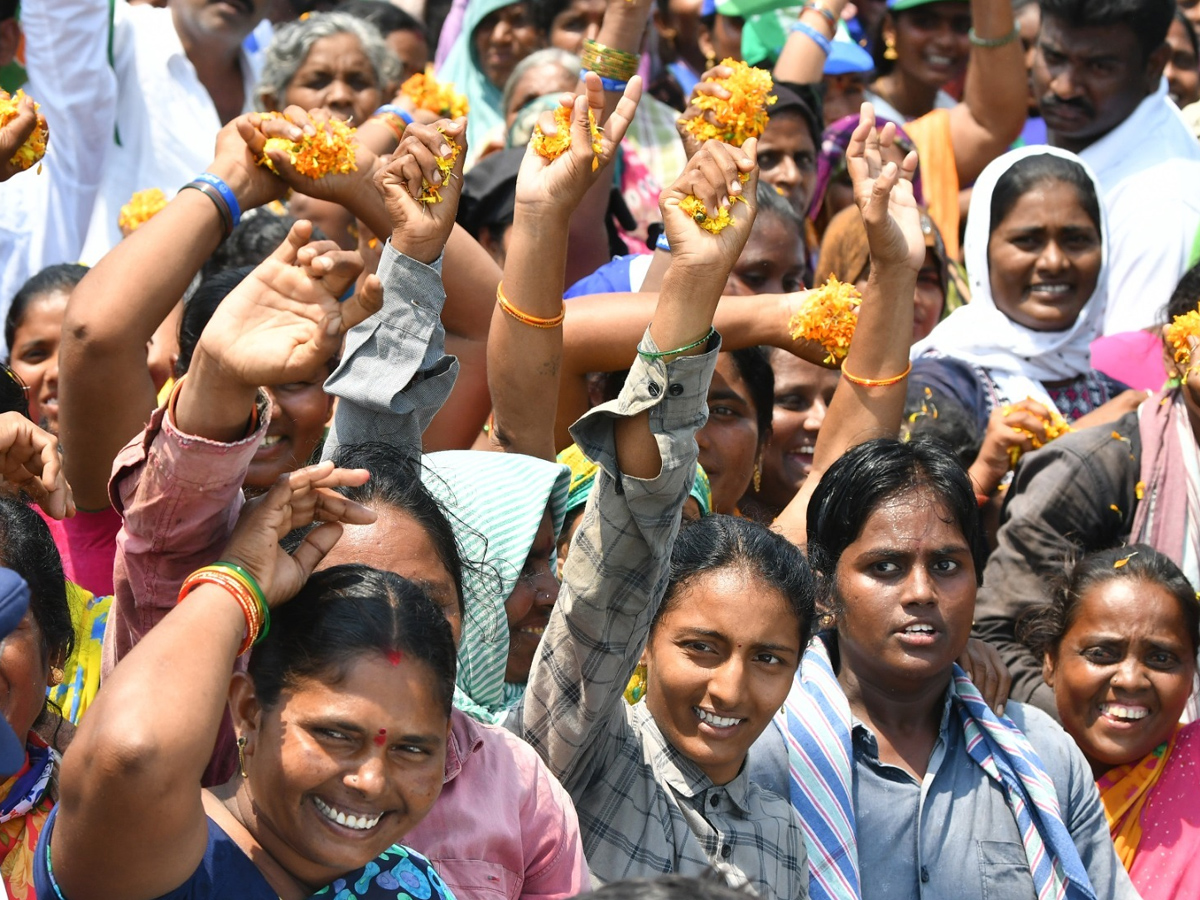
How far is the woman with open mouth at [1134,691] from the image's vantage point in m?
4.34

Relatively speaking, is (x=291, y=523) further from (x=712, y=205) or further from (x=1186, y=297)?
(x=1186, y=297)

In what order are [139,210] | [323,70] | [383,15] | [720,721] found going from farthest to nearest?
1. [383,15]
2. [323,70]
3. [139,210]
4. [720,721]

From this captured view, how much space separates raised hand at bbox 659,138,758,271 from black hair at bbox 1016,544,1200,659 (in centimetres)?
197

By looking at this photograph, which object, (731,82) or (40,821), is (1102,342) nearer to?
(731,82)

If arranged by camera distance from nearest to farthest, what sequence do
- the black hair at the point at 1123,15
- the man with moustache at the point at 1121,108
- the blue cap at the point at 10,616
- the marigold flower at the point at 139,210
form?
the blue cap at the point at 10,616
the marigold flower at the point at 139,210
the man with moustache at the point at 1121,108
the black hair at the point at 1123,15

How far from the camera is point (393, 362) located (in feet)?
10.9

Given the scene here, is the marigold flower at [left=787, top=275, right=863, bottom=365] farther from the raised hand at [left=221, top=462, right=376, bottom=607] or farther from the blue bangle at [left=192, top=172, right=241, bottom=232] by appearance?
the raised hand at [left=221, top=462, right=376, bottom=607]

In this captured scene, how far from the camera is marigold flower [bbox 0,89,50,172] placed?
11.5 ft

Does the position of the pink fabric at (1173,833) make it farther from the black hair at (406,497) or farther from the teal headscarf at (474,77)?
the teal headscarf at (474,77)

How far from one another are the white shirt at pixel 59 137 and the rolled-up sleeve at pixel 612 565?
11.5 ft

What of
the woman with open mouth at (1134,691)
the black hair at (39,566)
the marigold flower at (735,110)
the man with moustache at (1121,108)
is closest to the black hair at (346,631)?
the black hair at (39,566)

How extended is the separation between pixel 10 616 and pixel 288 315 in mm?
631

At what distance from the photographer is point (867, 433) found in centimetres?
426

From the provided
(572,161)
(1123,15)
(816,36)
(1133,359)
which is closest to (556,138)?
(572,161)
